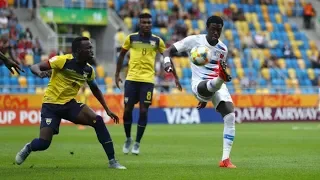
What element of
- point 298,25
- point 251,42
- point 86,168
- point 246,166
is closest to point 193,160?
point 246,166

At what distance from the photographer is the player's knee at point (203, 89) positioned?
14.7 metres

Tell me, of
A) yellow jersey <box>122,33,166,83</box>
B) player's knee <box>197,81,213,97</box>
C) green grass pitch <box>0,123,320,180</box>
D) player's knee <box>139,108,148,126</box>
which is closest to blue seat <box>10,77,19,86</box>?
green grass pitch <box>0,123,320,180</box>

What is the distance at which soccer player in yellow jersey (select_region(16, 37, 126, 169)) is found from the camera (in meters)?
13.7

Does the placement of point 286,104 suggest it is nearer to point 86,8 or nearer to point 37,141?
point 86,8

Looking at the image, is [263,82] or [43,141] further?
[263,82]

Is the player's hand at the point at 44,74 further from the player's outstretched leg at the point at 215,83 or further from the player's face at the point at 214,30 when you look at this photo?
the player's face at the point at 214,30

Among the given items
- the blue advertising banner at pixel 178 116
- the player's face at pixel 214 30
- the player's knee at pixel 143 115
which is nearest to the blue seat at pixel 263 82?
the blue advertising banner at pixel 178 116

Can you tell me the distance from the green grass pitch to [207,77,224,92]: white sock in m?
1.34

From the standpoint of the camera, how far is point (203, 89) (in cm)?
1476

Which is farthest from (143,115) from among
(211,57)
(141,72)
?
(211,57)

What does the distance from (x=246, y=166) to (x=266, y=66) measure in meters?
30.3

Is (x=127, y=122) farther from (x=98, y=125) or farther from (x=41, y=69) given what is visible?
(x=41, y=69)

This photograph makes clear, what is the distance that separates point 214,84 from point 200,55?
706 millimetres

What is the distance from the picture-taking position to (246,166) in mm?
14477
